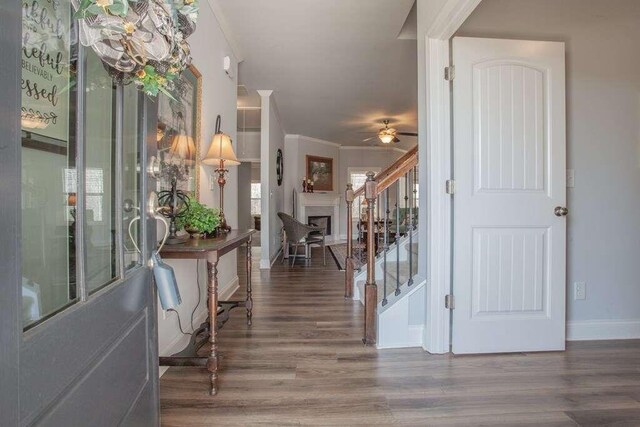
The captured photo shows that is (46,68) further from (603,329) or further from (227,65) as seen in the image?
(603,329)

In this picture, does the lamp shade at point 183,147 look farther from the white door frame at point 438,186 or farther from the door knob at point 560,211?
the door knob at point 560,211

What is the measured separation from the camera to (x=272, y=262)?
549 cm

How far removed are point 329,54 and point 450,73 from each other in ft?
6.52

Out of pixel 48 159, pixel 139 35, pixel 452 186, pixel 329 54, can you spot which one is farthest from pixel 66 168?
pixel 329 54

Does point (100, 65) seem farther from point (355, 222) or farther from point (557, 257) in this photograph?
point (355, 222)

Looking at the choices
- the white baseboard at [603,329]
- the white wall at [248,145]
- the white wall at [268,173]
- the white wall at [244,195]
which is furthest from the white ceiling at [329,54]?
the white wall at [244,195]

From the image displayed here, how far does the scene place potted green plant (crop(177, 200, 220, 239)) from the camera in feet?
6.64

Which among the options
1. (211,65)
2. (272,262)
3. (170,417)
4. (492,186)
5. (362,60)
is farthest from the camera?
(272,262)

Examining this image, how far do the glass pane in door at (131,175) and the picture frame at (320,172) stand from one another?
282 inches

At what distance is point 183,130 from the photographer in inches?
90.5

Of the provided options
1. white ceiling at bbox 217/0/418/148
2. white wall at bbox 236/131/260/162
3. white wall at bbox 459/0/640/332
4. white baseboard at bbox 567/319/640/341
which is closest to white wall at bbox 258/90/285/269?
white ceiling at bbox 217/0/418/148

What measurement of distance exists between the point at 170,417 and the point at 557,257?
7.88 ft

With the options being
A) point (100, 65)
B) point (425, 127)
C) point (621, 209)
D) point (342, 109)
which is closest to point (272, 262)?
point (342, 109)

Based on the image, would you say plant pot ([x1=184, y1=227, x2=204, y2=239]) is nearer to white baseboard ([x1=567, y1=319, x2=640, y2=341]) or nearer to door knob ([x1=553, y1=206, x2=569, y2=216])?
door knob ([x1=553, y1=206, x2=569, y2=216])
